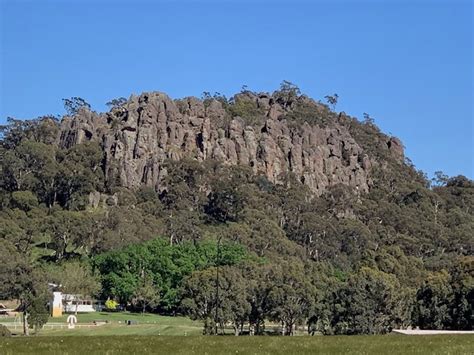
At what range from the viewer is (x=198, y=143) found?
175 metres

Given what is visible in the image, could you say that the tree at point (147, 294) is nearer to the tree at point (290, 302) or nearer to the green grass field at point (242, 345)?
the tree at point (290, 302)

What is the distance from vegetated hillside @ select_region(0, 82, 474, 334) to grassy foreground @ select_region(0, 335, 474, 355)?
41730 mm

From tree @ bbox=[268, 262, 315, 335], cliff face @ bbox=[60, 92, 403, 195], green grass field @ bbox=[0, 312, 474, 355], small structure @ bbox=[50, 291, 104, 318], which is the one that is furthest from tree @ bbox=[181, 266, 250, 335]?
cliff face @ bbox=[60, 92, 403, 195]

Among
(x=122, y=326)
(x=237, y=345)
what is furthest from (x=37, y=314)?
(x=237, y=345)

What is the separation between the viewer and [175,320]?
326ft

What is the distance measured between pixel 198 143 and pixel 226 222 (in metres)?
32.7

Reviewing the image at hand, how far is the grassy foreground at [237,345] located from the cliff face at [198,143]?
127910mm

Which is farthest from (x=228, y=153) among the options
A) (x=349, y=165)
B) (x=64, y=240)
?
(x=64, y=240)

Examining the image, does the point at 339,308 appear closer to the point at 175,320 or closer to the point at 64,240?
the point at 175,320

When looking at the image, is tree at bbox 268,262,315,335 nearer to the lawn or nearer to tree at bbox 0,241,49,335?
the lawn

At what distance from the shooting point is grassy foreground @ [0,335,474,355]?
25547mm

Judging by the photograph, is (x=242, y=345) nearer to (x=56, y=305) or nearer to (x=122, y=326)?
(x=122, y=326)

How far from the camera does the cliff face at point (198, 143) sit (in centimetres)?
16212

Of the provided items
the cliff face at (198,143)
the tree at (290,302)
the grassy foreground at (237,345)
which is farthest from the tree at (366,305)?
the cliff face at (198,143)
